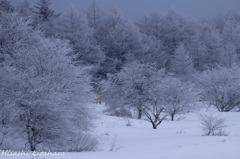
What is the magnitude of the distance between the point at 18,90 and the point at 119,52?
25.2 meters

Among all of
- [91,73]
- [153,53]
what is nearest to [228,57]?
[153,53]

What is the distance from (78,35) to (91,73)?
428 centimetres

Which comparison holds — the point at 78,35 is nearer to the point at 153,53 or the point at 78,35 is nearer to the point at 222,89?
the point at 153,53

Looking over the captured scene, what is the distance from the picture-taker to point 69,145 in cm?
989

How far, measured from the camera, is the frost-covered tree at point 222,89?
23952 millimetres

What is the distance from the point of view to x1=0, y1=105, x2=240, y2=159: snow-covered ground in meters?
7.93

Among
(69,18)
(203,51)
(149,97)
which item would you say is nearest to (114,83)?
(149,97)

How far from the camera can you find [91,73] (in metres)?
28.9

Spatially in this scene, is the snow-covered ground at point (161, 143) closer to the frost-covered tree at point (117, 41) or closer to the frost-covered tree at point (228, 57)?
the frost-covered tree at point (117, 41)

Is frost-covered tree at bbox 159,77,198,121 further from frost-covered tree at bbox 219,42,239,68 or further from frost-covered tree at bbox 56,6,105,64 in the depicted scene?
frost-covered tree at bbox 219,42,239,68

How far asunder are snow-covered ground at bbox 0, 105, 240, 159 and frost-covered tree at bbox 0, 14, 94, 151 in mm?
1601

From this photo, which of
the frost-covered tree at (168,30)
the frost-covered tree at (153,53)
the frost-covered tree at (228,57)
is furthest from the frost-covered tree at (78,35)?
the frost-covered tree at (228,57)

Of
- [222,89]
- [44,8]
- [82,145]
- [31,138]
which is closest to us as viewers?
[31,138]

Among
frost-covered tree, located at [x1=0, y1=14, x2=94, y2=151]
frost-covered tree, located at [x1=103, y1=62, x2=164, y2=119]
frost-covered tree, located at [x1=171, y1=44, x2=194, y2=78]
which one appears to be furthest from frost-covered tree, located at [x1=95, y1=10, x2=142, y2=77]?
frost-covered tree, located at [x1=0, y1=14, x2=94, y2=151]
